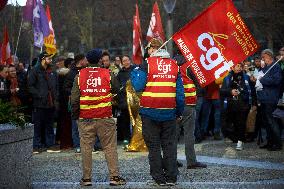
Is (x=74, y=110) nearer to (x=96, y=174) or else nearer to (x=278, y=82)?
(x=96, y=174)

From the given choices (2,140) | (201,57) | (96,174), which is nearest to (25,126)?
(2,140)

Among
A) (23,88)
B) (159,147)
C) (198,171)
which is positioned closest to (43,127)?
(23,88)

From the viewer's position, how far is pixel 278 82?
11.9 metres

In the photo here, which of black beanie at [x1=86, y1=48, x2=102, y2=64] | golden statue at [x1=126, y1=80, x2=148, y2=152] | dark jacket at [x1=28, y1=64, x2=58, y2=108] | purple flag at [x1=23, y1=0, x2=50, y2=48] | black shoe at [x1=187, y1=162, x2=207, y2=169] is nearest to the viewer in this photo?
black beanie at [x1=86, y1=48, x2=102, y2=64]

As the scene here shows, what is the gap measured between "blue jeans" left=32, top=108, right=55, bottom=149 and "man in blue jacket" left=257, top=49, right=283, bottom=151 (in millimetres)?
4150

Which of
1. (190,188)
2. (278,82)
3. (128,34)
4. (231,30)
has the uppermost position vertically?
(128,34)

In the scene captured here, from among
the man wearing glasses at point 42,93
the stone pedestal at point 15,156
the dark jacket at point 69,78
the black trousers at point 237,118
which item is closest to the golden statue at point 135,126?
the dark jacket at point 69,78

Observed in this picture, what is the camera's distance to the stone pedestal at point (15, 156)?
23.4ft

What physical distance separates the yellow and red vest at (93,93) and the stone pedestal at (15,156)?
37.0 inches

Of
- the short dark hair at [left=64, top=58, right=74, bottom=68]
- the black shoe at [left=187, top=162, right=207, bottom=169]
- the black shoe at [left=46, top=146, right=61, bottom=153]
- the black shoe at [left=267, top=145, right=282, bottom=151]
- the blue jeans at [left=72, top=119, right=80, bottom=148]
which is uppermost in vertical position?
the short dark hair at [left=64, top=58, right=74, bottom=68]

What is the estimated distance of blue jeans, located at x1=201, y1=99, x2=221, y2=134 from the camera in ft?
46.4

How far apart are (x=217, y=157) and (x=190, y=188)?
10.9 ft

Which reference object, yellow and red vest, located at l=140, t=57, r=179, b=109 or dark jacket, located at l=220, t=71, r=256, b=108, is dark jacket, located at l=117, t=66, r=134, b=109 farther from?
yellow and red vest, located at l=140, t=57, r=179, b=109

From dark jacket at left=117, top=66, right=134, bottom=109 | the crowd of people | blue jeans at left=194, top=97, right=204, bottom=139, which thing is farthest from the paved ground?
dark jacket at left=117, top=66, right=134, bottom=109
